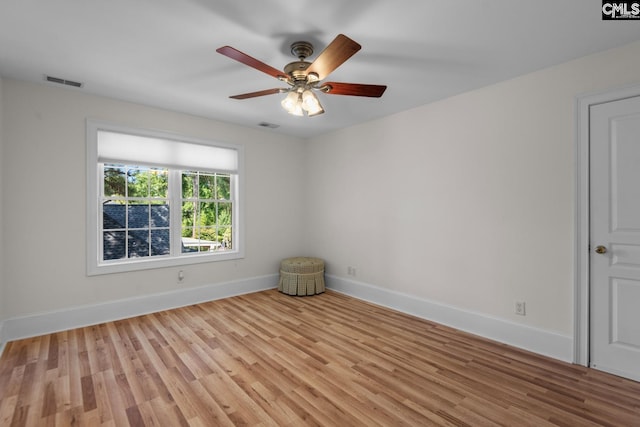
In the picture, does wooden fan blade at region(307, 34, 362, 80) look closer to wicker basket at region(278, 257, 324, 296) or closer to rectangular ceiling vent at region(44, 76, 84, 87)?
rectangular ceiling vent at region(44, 76, 84, 87)

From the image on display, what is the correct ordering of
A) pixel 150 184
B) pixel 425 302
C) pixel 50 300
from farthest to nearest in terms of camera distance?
pixel 150 184, pixel 425 302, pixel 50 300

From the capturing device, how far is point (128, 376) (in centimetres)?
230

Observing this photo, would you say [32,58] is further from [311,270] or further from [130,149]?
[311,270]

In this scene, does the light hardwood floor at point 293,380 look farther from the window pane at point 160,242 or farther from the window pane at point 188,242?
the window pane at point 188,242

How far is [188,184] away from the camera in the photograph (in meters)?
4.18

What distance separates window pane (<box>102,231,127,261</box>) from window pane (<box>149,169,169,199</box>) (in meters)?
0.64

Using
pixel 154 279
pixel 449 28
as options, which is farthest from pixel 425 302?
pixel 154 279

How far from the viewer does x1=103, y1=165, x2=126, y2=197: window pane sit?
3543mm

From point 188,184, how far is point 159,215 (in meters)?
0.58

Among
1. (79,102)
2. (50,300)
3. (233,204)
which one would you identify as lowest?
(50,300)

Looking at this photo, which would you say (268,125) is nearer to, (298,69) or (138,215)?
(138,215)

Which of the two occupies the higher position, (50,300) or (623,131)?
(623,131)

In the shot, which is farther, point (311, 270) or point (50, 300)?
point (311, 270)

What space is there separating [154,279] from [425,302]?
3.44 m
